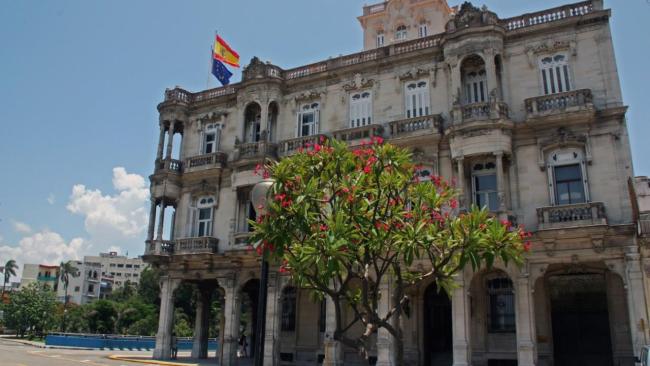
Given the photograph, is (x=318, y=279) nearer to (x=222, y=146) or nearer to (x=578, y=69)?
(x=578, y=69)

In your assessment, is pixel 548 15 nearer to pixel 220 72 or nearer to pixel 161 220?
pixel 220 72

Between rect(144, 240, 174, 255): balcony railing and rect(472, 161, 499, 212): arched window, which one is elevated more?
rect(472, 161, 499, 212): arched window

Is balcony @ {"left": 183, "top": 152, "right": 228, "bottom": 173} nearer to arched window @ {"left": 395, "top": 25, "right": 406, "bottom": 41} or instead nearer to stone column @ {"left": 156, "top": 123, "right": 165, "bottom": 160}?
stone column @ {"left": 156, "top": 123, "right": 165, "bottom": 160}

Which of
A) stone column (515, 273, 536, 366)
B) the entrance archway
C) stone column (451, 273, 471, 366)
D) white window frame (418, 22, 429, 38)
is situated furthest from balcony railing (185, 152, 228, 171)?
white window frame (418, 22, 429, 38)

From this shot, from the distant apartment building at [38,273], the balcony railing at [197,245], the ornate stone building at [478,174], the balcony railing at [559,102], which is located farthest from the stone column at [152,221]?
the distant apartment building at [38,273]

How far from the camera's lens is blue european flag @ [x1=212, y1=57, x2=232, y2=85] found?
1142 inches

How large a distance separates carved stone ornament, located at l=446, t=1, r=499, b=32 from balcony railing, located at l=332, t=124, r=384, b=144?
533cm

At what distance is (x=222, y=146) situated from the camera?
1144 inches

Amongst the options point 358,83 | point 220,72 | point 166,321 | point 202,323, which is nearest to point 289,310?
point 166,321

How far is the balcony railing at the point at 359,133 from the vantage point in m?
24.0

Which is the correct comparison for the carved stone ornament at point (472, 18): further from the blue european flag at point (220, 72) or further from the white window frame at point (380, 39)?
the white window frame at point (380, 39)

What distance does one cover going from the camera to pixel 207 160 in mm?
28438

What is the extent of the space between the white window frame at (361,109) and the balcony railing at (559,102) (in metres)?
7.35

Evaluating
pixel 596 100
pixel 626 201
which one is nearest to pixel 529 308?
pixel 626 201
